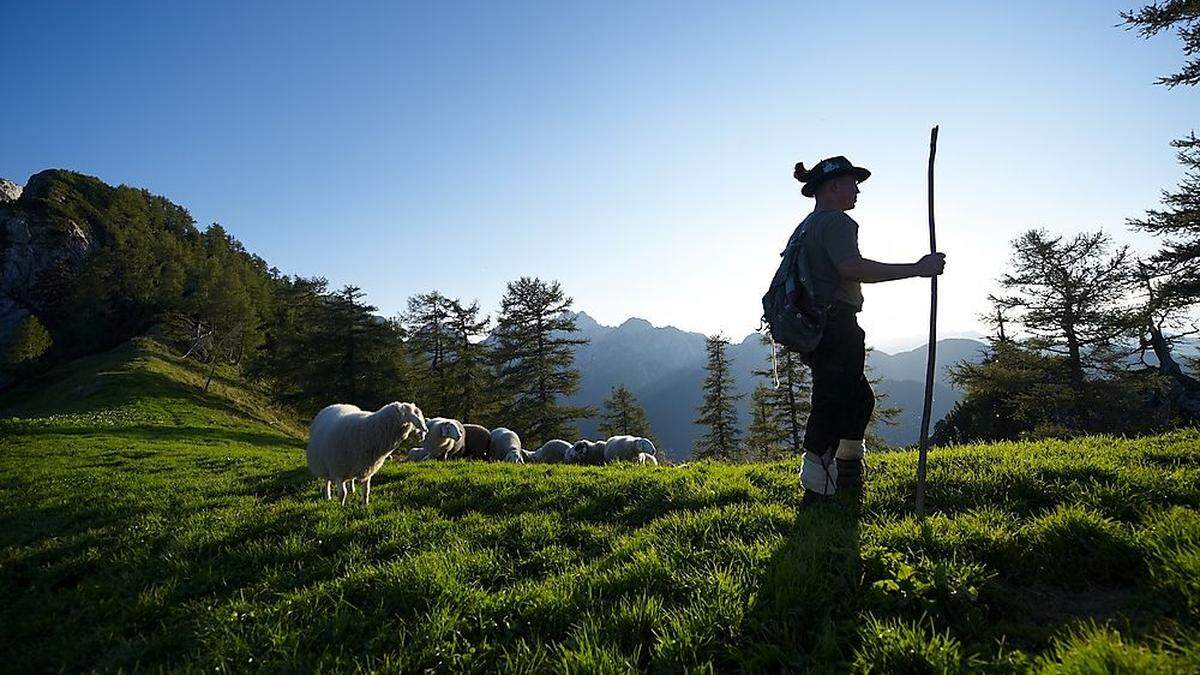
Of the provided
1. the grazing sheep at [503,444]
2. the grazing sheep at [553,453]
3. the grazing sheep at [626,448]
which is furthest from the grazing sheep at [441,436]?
the grazing sheep at [626,448]

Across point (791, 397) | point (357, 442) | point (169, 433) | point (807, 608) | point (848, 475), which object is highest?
point (848, 475)

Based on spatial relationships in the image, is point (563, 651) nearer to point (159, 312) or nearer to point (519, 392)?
point (519, 392)

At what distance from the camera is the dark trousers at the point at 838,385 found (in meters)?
4.50

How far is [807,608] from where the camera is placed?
9.27 feet

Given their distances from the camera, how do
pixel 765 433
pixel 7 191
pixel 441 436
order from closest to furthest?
pixel 441 436 → pixel 765 433 → pixel 7 191

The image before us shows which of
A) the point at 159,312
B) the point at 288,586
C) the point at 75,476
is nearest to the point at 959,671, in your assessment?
the point at 288,586

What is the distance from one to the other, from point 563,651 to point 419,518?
163 inches

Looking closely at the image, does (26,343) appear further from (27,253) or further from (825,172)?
(825,172)

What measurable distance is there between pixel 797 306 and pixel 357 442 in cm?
777

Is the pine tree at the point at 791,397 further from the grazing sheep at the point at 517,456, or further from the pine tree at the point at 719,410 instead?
the grazing sheep at the point at 517,456

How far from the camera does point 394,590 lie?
12.3 feet

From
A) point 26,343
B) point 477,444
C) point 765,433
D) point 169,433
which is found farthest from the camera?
point 26,343

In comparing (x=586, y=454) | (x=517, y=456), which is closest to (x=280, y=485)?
(x=517, y=456)

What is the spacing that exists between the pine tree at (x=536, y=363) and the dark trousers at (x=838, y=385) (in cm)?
3220
